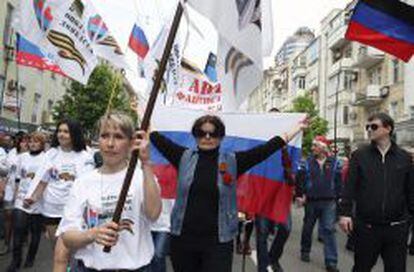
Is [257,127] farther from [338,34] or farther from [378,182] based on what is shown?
[338,34]

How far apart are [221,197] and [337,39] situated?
2044 inches

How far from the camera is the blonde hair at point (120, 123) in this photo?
3555mm

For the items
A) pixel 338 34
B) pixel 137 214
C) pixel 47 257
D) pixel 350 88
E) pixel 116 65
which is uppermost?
pixel 338 34

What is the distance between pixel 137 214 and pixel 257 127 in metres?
3.23

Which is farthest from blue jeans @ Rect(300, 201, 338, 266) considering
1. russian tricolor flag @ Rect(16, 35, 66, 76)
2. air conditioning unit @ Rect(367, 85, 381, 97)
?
air conditioning unit @ Rect(367, 85, 381, 97)

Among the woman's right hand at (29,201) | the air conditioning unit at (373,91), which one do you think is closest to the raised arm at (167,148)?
the woman's right hand at (29,201)

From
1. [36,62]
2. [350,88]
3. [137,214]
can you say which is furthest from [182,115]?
[350,88]

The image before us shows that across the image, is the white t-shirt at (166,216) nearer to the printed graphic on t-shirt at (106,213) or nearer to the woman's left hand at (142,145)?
the printed graphic on t-shirt at (106,213)

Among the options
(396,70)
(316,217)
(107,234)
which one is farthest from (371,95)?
(107,234)

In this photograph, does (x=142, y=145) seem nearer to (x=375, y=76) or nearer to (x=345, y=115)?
(x=375, y=76)

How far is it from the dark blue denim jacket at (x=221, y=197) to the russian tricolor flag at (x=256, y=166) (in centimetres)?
157

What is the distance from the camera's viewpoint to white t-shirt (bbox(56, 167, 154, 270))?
3.44 m

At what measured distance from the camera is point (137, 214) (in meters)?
3.52

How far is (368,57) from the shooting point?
4309cm
